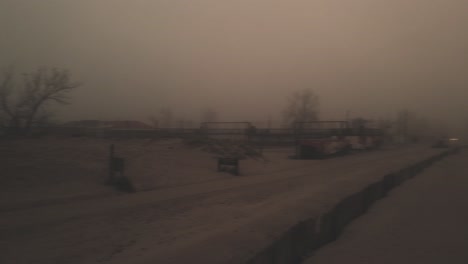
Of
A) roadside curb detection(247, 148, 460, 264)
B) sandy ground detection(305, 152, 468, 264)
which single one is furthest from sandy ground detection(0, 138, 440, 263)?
sandy ground detection(305, 152, 468, 264)

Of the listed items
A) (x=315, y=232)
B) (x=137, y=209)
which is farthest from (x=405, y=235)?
(x=137, y=209)

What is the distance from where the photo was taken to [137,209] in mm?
12961

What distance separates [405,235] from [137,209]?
776 cm

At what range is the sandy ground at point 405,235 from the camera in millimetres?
8367

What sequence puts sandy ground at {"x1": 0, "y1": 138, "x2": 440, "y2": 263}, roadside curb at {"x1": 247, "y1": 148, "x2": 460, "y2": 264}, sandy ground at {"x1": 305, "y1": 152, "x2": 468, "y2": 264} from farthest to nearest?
sandy ground at {"x1": 305, "y1": 152, "x2": 468, "y2": 264}
sandy ground at {"x1": 0, "y1": 138, "x2": 440, "y2": 263}
roadside curb at {"x1": 247, "y1": 148, "x2": 460, "y2": 264}

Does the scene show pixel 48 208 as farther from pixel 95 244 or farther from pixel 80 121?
pixel 80 121

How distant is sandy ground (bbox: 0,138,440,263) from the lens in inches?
287

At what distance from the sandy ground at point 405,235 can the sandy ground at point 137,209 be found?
0.98 m

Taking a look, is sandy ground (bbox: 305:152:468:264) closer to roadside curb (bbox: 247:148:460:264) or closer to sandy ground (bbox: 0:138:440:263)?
roadside curb (bbox: 247:148:460:264)

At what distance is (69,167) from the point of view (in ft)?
60.2

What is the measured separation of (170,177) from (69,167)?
503 centimetres

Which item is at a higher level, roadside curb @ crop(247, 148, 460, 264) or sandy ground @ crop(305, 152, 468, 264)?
roadside curb @ crop(247, 148, 460, 264)

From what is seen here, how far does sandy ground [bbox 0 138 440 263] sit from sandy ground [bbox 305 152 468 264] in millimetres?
983

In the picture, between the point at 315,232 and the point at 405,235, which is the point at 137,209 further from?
the point at 405,235
